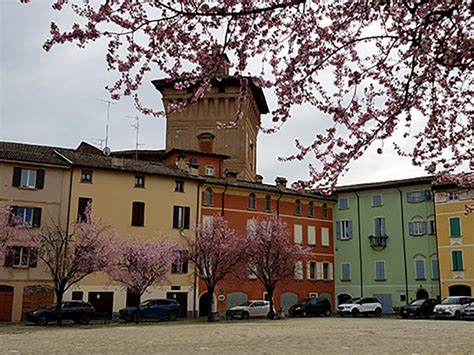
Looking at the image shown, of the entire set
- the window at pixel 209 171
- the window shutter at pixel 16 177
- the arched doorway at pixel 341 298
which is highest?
the window at pixel 209 171

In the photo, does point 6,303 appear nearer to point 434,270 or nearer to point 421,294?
point 421,294

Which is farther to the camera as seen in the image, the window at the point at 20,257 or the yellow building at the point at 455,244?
the yellow building at the point at 455,244

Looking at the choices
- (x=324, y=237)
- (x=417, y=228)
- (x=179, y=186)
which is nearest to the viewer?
(x=179, y=186)

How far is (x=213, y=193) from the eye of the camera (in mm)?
43500

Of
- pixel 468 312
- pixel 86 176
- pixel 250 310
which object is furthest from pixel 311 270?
pixel 86 176

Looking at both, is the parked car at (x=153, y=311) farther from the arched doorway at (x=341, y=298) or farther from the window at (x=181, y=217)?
the arched doorway at (x=341, y=298)

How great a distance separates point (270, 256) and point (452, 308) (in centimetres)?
1233

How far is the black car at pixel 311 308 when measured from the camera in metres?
41.6

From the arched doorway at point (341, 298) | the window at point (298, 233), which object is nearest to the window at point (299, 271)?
the window at point (298, 233)

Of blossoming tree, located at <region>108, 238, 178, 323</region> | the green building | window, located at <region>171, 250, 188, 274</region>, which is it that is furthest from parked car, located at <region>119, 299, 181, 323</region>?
the green building

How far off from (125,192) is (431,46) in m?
33.5

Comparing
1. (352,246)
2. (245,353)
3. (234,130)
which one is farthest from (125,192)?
(245,353)

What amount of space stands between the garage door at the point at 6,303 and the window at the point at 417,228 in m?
31.0

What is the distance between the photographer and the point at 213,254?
3647cm
